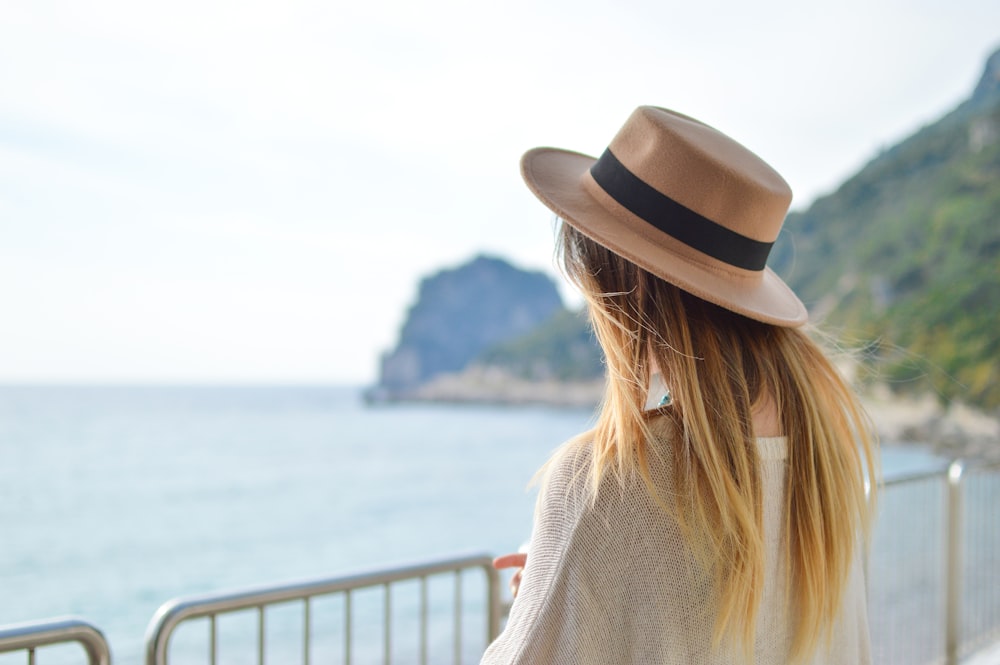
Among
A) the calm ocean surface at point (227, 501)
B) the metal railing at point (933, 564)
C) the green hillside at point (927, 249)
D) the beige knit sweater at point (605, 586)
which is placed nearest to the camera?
the beige knit sweater at point (605, 586)

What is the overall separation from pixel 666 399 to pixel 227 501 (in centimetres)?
3389

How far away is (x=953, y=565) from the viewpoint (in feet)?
10.7

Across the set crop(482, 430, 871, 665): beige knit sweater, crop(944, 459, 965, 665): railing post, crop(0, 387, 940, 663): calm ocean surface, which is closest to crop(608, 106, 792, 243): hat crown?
crop(482, 430, 871, 665): beige knit sweater

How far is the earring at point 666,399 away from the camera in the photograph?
2.88ft

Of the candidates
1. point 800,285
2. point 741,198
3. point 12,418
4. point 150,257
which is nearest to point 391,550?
point 800,285

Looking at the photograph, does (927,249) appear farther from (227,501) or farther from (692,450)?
(692,450)

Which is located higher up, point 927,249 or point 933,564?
point 927,249

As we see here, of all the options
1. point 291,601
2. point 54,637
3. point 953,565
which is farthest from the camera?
point 953,565

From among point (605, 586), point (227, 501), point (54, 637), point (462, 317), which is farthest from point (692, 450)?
point (462, 317)

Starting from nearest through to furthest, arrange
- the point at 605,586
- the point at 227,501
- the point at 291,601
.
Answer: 1. the point at 605,586
2. the point at 291,601
3. the point at 227,501

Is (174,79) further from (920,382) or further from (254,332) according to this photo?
(920,382)

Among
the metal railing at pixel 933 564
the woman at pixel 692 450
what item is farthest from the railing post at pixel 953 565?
the woman at pixel 692 450

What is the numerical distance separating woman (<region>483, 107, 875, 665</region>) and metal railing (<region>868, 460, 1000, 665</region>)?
222cm

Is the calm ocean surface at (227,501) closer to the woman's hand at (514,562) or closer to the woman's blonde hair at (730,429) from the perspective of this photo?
the woman's hand at (514,562)
